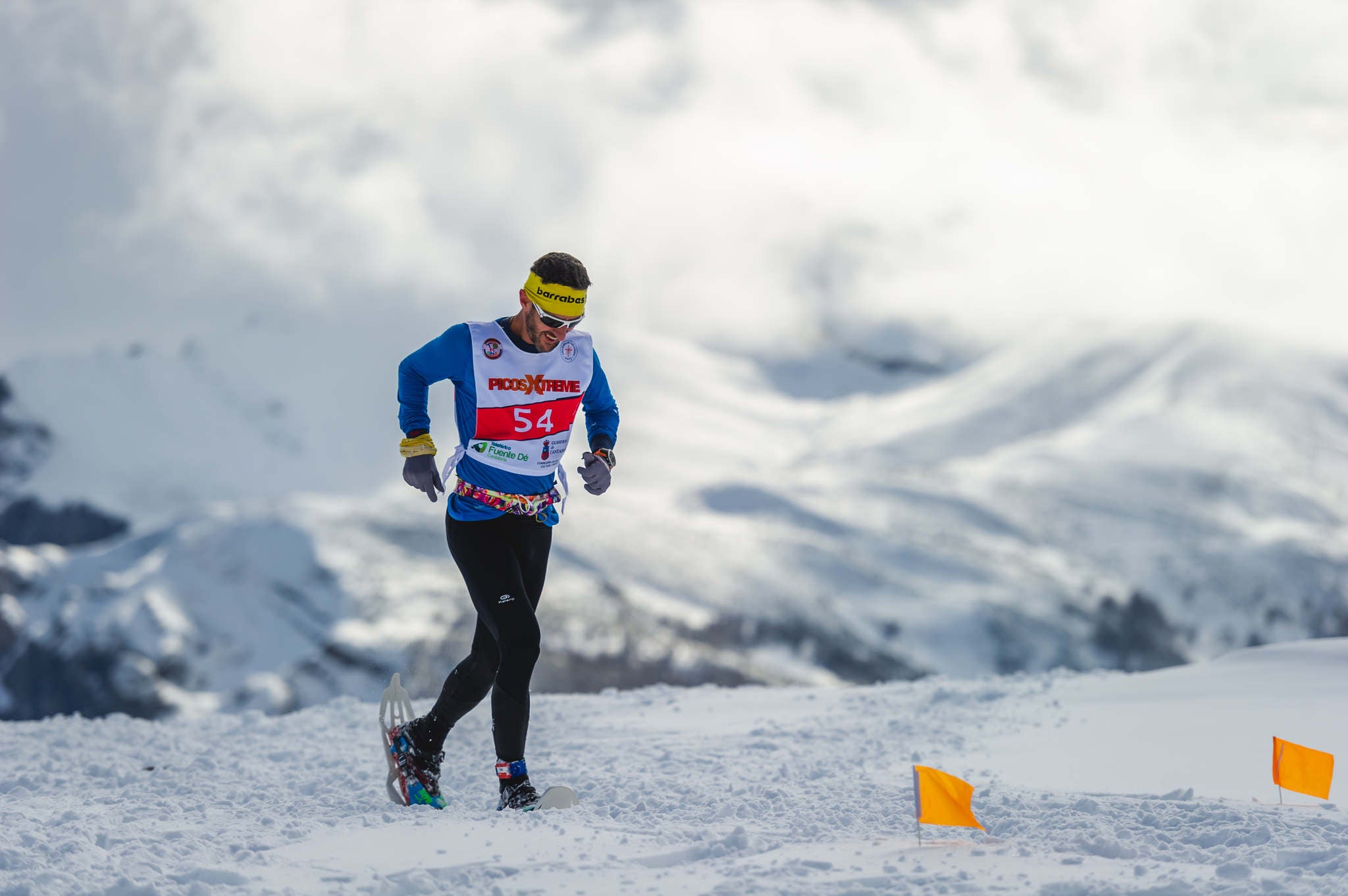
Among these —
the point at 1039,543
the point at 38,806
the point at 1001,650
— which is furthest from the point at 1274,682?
the point at 1039,543

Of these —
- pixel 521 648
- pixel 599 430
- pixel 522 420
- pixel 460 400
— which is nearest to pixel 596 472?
pixel 599 430

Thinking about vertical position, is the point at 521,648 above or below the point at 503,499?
below

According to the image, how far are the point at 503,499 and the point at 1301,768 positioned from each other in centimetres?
390

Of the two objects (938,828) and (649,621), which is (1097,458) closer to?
(649,621)

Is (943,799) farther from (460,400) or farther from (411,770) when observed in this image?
(460,400)

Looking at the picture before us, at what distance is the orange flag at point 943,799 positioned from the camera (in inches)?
181

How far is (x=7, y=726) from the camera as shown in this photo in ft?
28.7

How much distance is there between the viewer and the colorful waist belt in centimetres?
559

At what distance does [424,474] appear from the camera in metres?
5.49

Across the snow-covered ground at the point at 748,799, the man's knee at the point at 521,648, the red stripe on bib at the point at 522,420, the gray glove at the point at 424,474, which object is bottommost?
the snow-covered ground at the point at 748,799

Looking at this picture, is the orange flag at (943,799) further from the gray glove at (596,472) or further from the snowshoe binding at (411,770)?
the snowshoe binding at (411,770)

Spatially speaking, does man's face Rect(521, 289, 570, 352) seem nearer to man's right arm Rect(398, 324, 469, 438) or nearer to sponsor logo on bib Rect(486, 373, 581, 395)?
sponsor logo on bib Rect(486, 373, 581, 395)

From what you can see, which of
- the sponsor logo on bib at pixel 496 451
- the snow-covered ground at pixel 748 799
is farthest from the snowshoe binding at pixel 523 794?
the sponsor logo on bib at pixel 496 451

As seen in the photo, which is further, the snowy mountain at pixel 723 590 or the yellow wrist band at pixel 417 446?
the snowy mountain at pixel 723 590
